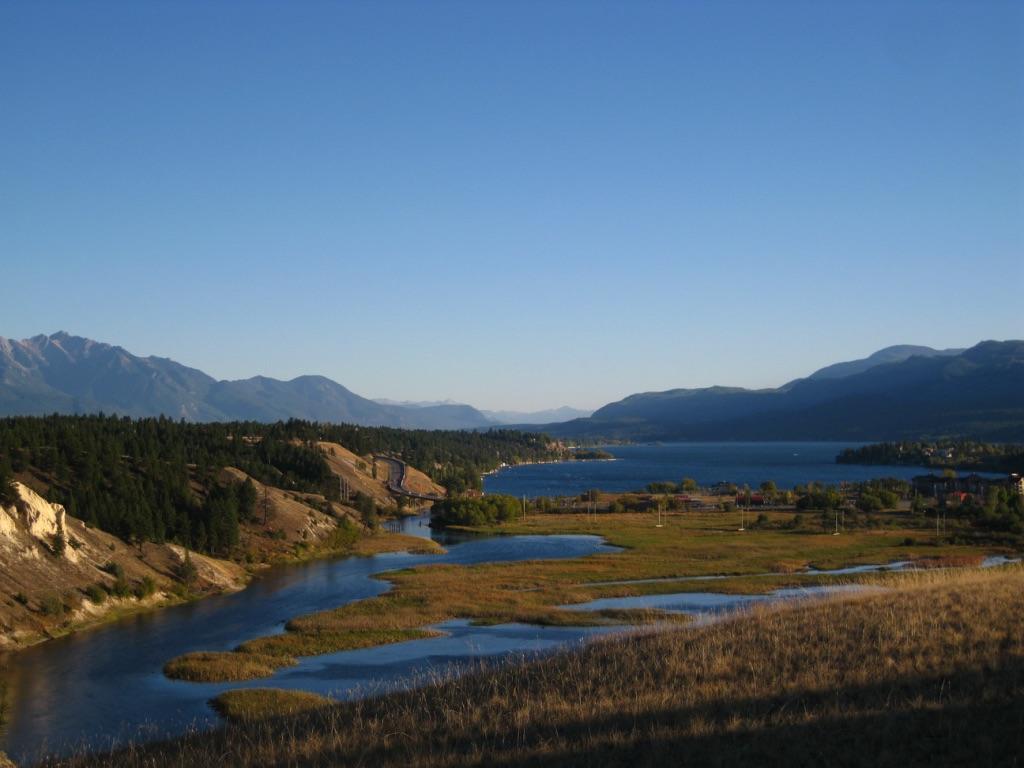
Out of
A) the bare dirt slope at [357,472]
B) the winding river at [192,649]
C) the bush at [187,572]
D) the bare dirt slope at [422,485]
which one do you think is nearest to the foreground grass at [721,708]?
the winding river at [192,649]

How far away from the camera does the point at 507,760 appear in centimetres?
1602

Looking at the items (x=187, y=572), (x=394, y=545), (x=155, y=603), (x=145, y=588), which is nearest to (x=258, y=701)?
(x=155, y=603)

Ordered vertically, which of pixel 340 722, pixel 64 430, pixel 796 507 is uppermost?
pixel 64 430

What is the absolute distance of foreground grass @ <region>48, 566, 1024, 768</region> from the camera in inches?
622

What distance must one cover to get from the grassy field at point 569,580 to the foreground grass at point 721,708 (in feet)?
76.1

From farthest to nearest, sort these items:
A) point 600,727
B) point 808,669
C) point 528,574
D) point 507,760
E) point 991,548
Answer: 1. point 991,548
2. point 528,574
3. point 808,669
4. point 600,727
5. point 507,760

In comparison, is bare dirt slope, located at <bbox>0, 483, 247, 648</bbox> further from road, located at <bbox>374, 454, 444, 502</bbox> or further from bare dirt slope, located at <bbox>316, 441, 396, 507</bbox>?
road, located at <bbox>374, 454, 444, 502</bbox>

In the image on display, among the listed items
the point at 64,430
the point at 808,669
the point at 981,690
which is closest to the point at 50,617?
the point at 64,430

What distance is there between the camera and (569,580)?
72438 mm

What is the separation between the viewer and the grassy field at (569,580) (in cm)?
4994

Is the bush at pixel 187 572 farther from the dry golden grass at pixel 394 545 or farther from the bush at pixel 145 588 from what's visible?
the dry golden grass at pixel 394 545

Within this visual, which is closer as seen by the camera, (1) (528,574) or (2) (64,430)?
(1) (528,574)

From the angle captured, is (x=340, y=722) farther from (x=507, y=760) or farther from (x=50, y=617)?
(x=50, y=617)

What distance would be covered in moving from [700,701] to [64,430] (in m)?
88.7
